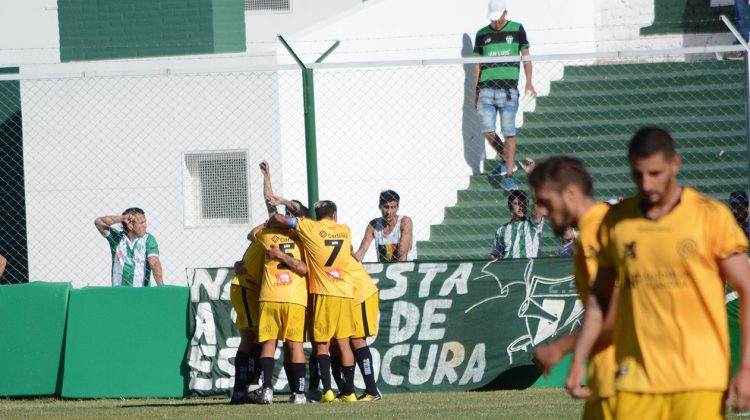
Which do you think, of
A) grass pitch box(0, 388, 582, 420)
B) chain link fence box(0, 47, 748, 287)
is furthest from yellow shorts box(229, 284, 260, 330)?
chain link fence box(0, 47, 748, 287)

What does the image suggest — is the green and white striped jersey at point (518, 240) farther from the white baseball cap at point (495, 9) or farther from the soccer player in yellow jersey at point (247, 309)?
the white baseball cap at point (495, 9)

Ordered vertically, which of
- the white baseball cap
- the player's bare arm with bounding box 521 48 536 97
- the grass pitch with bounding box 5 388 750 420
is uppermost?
the white baseball cap

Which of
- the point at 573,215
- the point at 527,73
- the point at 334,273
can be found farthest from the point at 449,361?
the point at 573,215

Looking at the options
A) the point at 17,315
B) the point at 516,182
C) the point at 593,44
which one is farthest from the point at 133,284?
the point at 593,44

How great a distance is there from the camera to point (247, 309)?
1245cm

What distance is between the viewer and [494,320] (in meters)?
13.1

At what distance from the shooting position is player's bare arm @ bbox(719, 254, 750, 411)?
15.3 feet

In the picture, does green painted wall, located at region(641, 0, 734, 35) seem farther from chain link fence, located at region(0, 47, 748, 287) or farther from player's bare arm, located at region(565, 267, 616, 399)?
player's bare arm, located at region(565, 267, 616, 399)

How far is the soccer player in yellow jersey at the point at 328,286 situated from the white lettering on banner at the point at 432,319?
1105mm

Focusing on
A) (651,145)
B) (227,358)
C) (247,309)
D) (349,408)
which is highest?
(651,145)

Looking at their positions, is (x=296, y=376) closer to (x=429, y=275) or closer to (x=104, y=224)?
(x=429, y=275)

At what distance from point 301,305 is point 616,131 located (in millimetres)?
6373

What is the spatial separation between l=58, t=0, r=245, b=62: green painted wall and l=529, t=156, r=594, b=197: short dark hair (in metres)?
14.3

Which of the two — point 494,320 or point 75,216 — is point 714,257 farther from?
point 75,216
